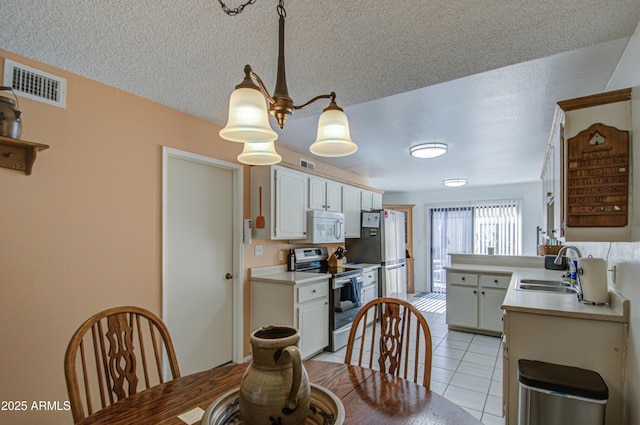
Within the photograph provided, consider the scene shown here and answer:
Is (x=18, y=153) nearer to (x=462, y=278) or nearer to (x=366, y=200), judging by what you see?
(x=366, y=200)

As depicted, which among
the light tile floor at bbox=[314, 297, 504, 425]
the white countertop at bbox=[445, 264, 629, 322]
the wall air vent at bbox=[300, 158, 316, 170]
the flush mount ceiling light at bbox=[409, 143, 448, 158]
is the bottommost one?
the light tile floor at bbox=[314, 297, 504, 425]

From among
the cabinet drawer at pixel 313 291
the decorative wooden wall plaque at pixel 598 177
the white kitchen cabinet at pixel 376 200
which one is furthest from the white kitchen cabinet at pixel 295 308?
the white kitchen cabinet at pixel 376 200

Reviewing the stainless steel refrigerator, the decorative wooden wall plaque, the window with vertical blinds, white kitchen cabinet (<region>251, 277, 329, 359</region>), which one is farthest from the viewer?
the window with vertical blinds

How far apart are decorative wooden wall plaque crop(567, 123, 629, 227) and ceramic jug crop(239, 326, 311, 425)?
174 centimetres

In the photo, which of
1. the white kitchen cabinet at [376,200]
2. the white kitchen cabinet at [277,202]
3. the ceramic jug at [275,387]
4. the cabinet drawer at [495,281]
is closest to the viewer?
the ceramic jug at [275,387]

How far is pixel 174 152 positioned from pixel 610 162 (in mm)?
2868

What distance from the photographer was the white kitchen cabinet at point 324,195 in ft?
12.9

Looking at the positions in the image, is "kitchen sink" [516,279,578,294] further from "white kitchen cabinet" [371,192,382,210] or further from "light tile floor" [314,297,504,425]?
"white kitchen cabinet" [371,192,382,210]

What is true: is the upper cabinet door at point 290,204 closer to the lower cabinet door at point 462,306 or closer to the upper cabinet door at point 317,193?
the upper cabinet door at point 317,193

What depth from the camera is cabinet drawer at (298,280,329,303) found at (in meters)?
3.20

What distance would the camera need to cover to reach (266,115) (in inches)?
47.1

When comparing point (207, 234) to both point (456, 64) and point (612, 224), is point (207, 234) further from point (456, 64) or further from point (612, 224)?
point (612, 224)

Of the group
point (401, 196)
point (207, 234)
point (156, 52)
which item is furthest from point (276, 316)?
point (401, 196)

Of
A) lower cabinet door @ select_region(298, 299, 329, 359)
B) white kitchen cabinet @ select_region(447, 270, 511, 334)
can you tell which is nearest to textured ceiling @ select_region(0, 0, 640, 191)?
lower cabinet door @ select_region(298, 299, 329, 359)
